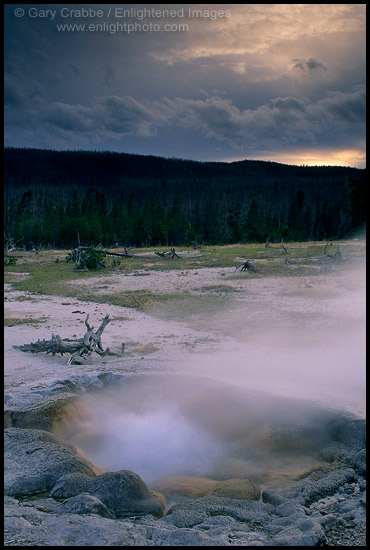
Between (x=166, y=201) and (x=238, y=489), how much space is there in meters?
107

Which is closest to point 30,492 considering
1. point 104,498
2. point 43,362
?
point 104,498

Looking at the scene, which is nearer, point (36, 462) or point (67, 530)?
point (67, 530)

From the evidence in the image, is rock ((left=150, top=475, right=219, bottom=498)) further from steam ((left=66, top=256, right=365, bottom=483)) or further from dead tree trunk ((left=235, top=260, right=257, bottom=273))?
dead tree trunk ((left=235, top=260, right=257, bottom=273))

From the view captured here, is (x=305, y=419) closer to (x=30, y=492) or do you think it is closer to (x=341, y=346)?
(x=30, y=492)

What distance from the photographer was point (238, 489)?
496cm

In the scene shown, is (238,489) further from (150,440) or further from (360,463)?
(150,440)

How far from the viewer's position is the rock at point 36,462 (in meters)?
4.77

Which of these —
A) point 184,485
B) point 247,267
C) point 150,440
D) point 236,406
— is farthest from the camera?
point 247,267

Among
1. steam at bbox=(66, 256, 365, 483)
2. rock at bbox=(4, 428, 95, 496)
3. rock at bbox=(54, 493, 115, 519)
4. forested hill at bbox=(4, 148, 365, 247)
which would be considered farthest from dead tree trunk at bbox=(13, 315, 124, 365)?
forested hill at bbox=(4, 148, 365, 247)

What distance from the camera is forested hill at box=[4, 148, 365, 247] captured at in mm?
65562

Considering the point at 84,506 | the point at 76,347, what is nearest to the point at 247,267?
the point at 76,347

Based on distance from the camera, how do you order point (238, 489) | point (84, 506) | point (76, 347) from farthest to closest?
point (76, 347) → point (238, 489) → point (84, 506)

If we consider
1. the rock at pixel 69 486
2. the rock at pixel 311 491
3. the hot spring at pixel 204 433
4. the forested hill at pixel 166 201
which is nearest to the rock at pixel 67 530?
the rock at pixel 69 486

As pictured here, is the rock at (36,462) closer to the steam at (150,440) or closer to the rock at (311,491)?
the steam at (150,440)
